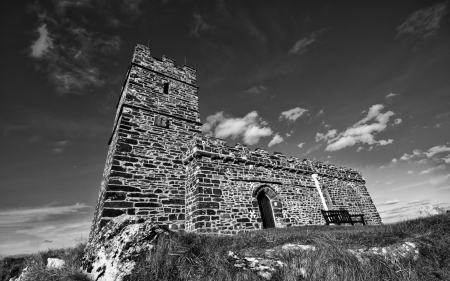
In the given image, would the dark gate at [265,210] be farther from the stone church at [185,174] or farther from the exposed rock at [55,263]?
the exposed rock at [55,263]

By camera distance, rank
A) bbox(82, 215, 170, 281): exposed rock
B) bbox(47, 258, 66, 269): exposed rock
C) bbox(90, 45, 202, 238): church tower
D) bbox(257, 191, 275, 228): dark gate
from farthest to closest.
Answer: bbox(257, 191, 275, 228): dark gate → bbox(90, 45, 202, 238): church tower → bbox(47, 258, 66, 269): exposed rock → bbox(82, 215, 170, 281): exposed rock

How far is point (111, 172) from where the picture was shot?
26.1 ft

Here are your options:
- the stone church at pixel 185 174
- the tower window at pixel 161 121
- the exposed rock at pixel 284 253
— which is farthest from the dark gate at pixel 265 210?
the tower window at pixel 161 121

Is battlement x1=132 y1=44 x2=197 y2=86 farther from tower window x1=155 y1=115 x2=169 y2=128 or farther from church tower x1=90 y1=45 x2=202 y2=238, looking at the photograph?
tower window x1=155 y1=115 x2=169 y2=128

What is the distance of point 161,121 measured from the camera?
1060 centimetres

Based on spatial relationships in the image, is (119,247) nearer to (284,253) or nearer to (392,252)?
(284,253)

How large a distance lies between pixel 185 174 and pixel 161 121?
10.5 feet

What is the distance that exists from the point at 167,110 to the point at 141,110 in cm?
145

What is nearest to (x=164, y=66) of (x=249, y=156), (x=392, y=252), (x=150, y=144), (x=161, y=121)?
(x=161, y=121)

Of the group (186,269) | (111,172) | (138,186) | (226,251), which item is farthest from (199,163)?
(186,269)

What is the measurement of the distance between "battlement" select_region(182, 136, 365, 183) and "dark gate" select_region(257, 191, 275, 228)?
1.64 metres

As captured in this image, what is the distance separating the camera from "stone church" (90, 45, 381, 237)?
802 cm

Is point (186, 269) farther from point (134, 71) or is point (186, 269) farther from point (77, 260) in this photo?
point (134, 71)

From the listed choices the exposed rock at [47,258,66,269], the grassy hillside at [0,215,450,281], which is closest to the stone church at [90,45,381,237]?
the exposed rock at [47,258,66,269]
